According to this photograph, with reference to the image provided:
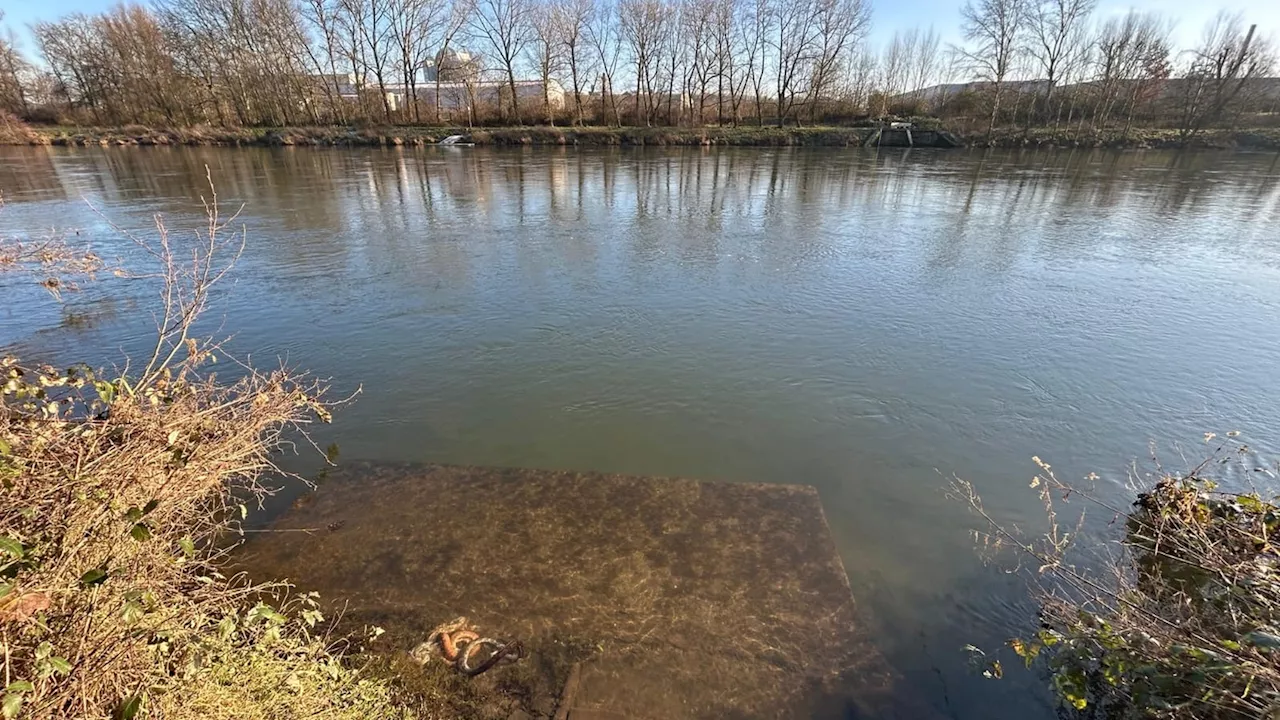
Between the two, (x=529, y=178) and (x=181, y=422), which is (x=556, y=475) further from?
(x=529, y=178)

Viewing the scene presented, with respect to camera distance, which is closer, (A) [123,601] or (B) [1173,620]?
(A) [123,601]

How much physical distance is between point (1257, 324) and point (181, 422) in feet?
40.0

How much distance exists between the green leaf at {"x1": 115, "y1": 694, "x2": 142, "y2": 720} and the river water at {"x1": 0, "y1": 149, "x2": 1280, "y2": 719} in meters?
3.21

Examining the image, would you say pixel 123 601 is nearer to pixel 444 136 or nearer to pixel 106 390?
pixel 106 390

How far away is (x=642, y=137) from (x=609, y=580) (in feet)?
131

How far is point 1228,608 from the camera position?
8.07 ft

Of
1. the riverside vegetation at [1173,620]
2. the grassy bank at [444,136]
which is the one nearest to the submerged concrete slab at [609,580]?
the riverside vegetation at [1173,620]

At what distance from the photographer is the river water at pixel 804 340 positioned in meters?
4.75

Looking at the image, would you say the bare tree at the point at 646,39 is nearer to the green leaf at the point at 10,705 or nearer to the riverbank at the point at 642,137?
the riverbank at the point at 642,137

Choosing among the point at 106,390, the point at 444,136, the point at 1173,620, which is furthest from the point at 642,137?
the point at 1173,620

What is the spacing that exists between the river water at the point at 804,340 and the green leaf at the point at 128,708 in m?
3.21

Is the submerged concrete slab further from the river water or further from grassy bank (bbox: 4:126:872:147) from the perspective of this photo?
grassy bank (bbox: 4:126:872:147)

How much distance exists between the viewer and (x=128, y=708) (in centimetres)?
181

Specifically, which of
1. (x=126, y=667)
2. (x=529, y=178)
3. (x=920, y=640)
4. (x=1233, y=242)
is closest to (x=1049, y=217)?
(x=1233, y=242)
